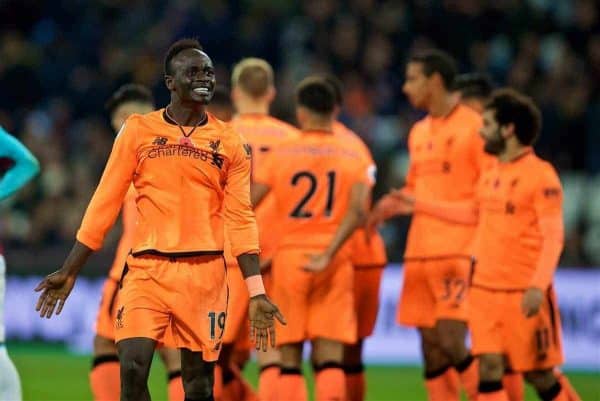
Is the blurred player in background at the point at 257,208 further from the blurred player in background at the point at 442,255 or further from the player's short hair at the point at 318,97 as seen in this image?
the blurred player in background at the point at 442,255

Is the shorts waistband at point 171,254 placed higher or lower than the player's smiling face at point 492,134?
lower

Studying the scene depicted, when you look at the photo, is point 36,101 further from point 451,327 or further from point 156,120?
point 156,120

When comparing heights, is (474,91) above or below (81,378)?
above

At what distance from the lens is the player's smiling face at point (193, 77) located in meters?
7.10

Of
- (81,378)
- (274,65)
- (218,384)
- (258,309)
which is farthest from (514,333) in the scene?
(274,65)

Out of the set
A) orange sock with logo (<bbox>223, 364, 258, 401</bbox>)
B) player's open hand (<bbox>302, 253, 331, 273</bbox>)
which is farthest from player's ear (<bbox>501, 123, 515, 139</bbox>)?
orange sock with logo (<bbox>223, 364, 258, 401</bbox>)

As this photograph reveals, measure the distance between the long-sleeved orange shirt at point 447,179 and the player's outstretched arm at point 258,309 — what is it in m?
3.14

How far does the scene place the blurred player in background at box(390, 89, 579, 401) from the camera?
8906 millimetres

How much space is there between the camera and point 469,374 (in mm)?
10062

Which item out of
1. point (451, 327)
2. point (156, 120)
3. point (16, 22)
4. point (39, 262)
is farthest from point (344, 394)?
point (16, 22)

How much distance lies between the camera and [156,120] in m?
7.12

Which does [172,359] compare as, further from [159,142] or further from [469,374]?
[159,142]

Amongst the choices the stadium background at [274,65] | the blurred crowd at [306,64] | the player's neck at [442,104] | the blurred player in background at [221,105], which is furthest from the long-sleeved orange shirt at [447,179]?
the blurred crowd at [306,64]

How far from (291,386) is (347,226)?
1178mm
